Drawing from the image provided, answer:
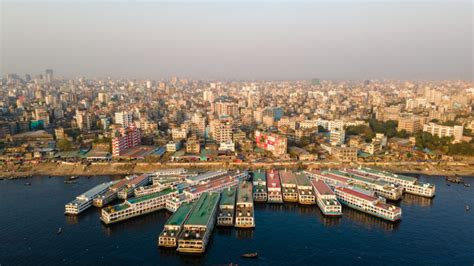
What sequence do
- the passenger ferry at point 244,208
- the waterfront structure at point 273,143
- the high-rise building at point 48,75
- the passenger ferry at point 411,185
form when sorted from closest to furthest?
the passenger ferry at point 244,208
the passenger ferry at point 411,185
the waterfront structure at point 273,143
the high-rise building at point 48,75

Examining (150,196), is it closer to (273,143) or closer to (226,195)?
(226,195)

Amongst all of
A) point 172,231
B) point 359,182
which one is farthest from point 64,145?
point 359,182

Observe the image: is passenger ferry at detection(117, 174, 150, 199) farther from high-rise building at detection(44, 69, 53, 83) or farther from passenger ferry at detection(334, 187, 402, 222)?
high-rise building at detection(44, 69, 53, 83)

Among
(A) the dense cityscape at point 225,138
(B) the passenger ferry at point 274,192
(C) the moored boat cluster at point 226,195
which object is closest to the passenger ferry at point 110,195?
(C) the moored boat cluster at point 226,195

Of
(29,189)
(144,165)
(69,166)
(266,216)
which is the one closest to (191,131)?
(144,165)

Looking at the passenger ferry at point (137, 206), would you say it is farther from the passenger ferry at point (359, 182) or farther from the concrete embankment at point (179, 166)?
the passenger ferry at point (359, 182)

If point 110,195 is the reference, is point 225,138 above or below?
→ above
